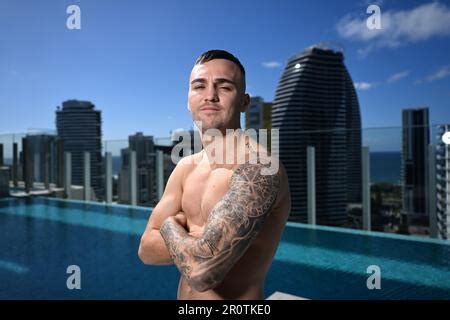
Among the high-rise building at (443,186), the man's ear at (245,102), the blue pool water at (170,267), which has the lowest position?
the blue pool water at (170,267)

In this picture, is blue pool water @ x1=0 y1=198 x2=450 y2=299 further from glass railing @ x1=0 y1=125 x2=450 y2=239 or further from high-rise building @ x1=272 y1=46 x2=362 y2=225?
high-rise building @ x1=272 y1=46 x2=362 y2=225

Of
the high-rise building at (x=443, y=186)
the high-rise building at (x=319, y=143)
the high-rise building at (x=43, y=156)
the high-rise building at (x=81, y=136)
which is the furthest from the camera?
the high-rise building at (x=43, y=156)

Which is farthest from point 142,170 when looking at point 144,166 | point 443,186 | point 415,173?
point 443,186

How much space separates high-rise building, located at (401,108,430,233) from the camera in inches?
216

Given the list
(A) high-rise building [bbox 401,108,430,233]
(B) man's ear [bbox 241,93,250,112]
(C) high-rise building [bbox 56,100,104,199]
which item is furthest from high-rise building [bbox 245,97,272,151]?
(C) high-rise building [bbox 56,100,104,199]

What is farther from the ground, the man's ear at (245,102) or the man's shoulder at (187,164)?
the man's ear at (245,102)

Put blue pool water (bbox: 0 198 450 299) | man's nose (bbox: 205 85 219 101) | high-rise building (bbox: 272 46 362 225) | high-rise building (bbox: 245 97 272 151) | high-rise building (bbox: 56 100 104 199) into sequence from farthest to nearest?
high-rise building (bbox: 56 100 104 199) < high-rise building (bbox: 272 46 362 225) < blue pool water (bbox: 0 198 450 299) < high-rise building (bbox: 245 97 272 151) < man's nose (bbox: 205 85 219 101)

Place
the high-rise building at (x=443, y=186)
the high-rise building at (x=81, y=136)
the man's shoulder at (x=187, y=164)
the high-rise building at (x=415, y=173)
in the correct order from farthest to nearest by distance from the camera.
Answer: the high-rise building at (x=81, y=136) < the high-rise building at (x=415, y=173) < the high-rise building at (x=443, y=186) < the man's shoulder at (x=187, y=164)

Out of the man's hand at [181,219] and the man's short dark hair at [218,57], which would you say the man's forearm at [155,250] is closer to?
the man's hand at [181,219]

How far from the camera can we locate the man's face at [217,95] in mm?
881

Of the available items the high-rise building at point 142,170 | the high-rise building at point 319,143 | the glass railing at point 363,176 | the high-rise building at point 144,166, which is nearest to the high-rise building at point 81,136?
the high-rise building at point 142,170

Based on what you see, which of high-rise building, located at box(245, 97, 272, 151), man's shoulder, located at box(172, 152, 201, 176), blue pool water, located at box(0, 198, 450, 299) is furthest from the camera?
blue pool water, located at box(0, 198, 450, 299)

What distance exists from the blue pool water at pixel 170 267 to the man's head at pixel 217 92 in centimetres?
305
